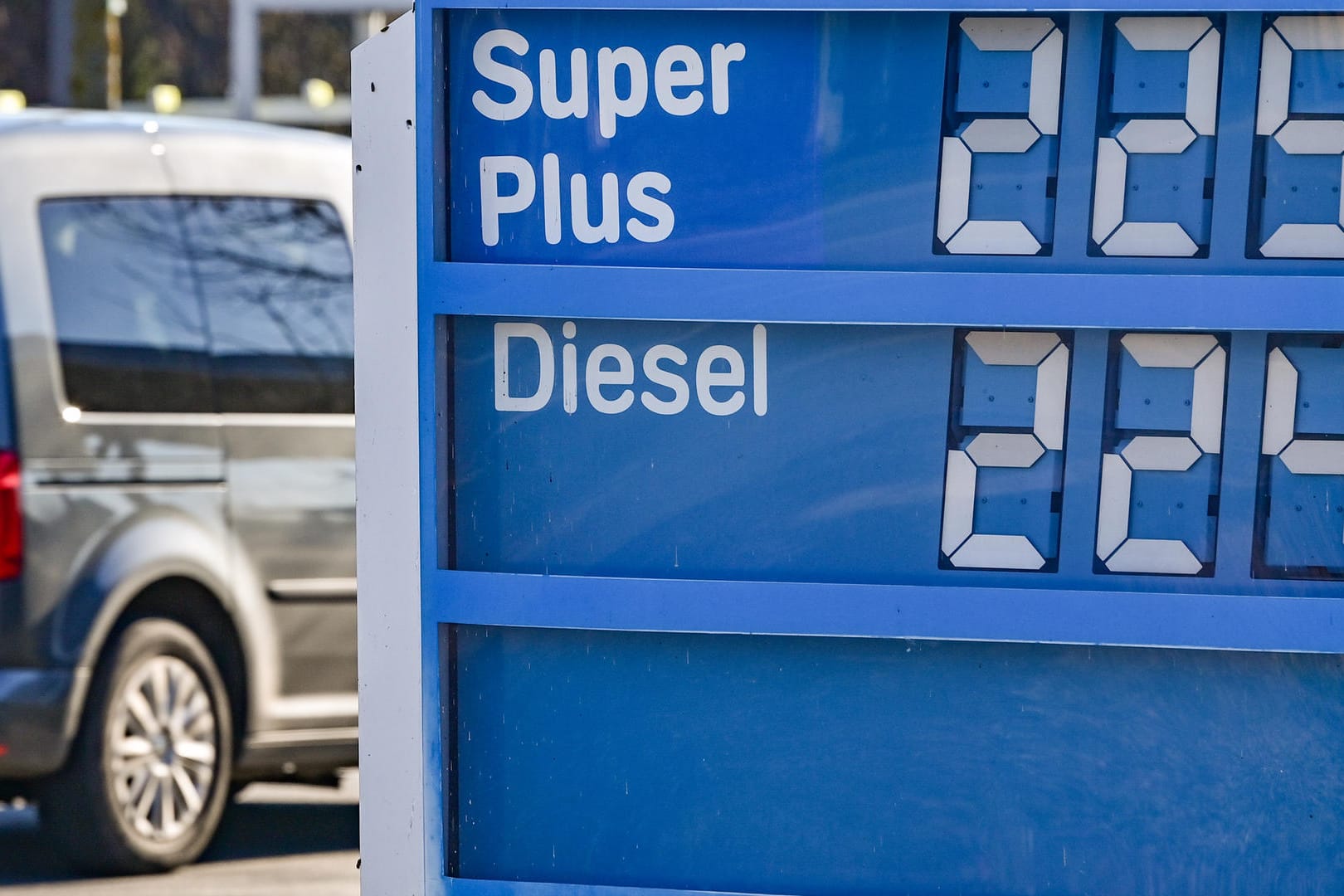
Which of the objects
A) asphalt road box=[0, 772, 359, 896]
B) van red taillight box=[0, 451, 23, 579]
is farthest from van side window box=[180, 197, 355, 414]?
asphalt road box=[0, 772, 359, 896]

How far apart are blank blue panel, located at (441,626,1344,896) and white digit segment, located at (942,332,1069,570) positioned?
122mm

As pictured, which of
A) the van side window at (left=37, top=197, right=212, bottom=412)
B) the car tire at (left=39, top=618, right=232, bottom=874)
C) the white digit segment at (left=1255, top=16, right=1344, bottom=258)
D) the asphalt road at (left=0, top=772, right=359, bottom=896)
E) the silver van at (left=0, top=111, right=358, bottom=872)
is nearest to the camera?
the white digit segment at (left=1255, top=16, right=1344, bottom=258)

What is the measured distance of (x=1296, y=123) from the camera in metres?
2.56

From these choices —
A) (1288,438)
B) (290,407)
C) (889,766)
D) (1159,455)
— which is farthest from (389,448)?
(290,407)

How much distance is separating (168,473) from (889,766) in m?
4.01

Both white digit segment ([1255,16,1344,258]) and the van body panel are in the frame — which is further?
the van body panel

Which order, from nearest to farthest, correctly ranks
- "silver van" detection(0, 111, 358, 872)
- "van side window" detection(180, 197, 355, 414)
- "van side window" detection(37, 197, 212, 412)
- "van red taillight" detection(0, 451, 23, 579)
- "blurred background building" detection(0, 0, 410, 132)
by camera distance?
"van red taillight" detection(0, 451, 23, 579)
"silver van" detection(0, 111, 358, 872)
"van side window" detection(37, 197, 212, 412)
"van side window" detection(180, 197, 355, 414)
"blurred background building" detection(0, 0, 410, 132)

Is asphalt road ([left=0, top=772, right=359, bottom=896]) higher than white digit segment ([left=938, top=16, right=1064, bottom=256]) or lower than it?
lower

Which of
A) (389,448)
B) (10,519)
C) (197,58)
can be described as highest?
(197,58)

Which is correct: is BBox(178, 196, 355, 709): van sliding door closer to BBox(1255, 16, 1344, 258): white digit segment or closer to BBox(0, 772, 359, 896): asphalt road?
BBox(0, 772, 359, 896): asphalt road

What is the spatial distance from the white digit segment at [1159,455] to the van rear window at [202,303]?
3.98 m

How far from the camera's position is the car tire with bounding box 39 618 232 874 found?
6051mm

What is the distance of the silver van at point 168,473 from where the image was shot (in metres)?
5.83

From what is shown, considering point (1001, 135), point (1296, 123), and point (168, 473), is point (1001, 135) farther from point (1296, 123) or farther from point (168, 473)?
point (168, 473)
